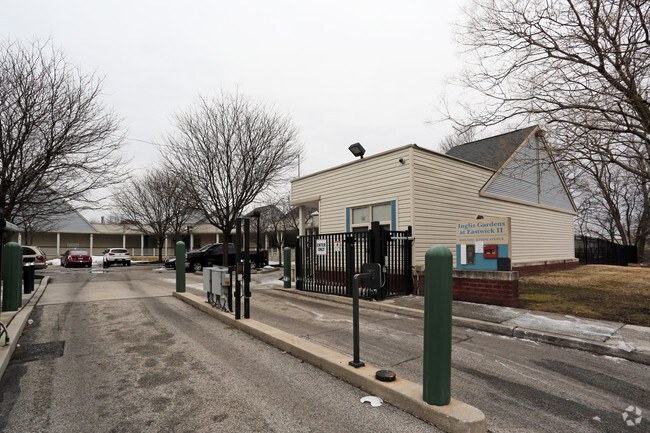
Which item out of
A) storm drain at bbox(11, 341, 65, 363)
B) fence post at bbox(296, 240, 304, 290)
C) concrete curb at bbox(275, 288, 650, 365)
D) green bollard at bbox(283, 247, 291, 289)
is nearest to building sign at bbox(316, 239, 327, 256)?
fence post at bbox(296, 240, 304, 290)

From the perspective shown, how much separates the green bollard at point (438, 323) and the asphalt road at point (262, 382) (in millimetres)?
341

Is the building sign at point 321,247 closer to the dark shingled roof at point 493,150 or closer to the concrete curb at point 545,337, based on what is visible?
the concrete curb at point 545,337

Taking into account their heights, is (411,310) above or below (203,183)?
below

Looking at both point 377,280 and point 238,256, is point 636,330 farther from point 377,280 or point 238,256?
point 238,256

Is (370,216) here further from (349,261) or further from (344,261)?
(349,261)

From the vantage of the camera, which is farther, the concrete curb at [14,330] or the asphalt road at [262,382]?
the concrete curb at [14,330]

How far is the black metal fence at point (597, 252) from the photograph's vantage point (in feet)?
81.9

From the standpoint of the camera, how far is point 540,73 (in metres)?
9.09

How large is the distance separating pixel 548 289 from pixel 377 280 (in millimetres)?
9378

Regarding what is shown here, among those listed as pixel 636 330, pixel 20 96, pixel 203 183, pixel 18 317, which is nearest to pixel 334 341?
pixel 636 330

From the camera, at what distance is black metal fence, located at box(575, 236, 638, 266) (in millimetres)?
24969

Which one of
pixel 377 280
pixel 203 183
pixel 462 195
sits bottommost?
pixel 377 280

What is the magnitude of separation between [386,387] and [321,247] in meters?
7.60

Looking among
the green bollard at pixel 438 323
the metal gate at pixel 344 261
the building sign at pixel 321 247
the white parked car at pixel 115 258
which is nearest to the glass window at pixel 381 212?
the metal gate at pixel 344 261
